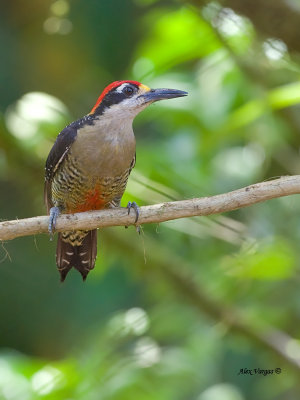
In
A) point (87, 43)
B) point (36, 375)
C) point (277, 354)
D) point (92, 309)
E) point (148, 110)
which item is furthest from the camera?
point (92, 309)

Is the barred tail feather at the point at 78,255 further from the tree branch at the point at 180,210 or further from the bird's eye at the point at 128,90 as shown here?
the tree branch at the point at 180,210

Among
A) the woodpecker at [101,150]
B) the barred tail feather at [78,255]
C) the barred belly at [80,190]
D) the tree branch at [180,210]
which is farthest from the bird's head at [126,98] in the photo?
the tree branch at [180,210]

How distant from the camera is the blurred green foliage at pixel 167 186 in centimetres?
457

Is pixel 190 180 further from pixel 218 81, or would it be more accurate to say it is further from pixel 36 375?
pixel 36 375

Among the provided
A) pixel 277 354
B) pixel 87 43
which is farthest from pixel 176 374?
pixel 87 43

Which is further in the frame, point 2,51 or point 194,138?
point 2,51

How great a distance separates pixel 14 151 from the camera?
17.0 feet

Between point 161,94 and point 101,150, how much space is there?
0.45 m

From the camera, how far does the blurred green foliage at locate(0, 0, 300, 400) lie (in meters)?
4.57

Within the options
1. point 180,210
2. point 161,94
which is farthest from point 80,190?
point 180,210

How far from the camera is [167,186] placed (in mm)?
4793

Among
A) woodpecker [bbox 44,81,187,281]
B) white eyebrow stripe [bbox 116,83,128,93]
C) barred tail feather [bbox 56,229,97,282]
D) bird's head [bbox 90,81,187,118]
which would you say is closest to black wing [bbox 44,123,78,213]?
woodpecker [bbox 44,81,187,281]

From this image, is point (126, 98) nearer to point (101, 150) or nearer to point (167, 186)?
point (101, 150)

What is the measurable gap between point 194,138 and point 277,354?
153 centimetres
